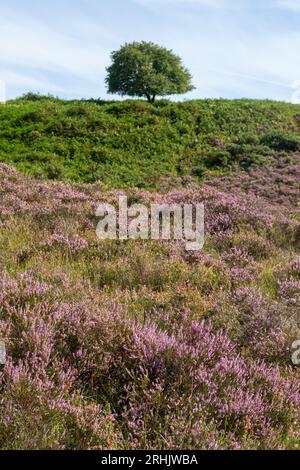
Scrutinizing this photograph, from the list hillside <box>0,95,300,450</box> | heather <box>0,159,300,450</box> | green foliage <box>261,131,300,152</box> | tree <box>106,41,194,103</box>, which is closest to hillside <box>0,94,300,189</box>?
green foliage <box>261,131,300,152</box>

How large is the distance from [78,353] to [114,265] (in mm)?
3026

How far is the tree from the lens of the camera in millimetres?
34656

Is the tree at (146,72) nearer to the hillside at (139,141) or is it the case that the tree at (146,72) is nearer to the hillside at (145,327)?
the hillside at (139,141)

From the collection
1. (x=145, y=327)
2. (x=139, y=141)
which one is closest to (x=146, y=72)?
(x=139, y=141)

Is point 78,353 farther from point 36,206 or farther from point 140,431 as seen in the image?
point 36,206

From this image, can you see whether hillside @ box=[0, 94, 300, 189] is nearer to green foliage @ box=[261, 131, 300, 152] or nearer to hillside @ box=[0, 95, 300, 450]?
green foliage @ box=[261, 131, 300, 152]

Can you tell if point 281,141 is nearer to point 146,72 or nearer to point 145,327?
point 146,72

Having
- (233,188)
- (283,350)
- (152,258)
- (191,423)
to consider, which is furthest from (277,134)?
(191,423)

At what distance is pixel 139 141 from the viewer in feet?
70.2

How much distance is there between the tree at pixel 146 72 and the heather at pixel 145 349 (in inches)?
1148

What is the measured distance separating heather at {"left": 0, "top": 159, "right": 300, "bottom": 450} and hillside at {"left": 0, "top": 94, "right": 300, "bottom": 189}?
34.9ft

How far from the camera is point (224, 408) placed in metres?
3.10

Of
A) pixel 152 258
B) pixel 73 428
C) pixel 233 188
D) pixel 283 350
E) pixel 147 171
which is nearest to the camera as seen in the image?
pixel 73 428

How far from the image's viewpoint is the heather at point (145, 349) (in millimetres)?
2891
